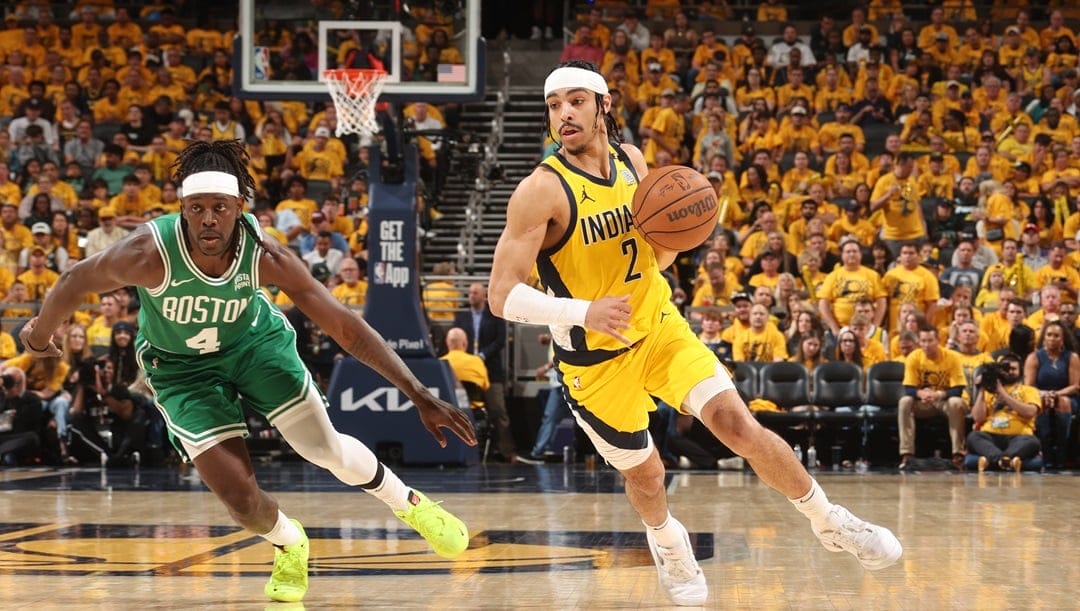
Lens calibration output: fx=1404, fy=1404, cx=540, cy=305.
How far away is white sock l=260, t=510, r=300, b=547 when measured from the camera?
18.6 feet

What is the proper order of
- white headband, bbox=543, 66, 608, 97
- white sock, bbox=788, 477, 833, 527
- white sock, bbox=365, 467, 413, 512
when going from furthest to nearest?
white sock, bbox=365, 467, 413, 512 < white headband, bbox=543, 66, 608, 97 < white sock, bbox=788, 477, 833, 527

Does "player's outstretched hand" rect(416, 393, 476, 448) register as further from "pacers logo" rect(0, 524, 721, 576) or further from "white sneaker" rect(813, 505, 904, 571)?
"white sneaker" rect(813, 505, 904, 571)

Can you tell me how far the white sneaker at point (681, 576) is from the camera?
17.4 feet

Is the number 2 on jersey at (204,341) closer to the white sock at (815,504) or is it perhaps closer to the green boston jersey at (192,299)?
the green boston jersey at (192,299)

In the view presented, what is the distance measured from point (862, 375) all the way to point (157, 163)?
9029mm

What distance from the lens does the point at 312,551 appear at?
684 cm

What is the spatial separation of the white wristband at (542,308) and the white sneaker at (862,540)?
1.23 metres

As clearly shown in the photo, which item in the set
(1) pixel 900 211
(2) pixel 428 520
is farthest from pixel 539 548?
(1) pixel 900 211

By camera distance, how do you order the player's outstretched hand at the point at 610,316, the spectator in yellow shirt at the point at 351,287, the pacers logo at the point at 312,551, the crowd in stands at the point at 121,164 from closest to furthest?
the player's outstretched hand at the point at 610,316 → the pacers logo at the point at 312,551 → the crowd in stands at the point at 121,164 → the spectator in yellow shirt at the point at 351,287

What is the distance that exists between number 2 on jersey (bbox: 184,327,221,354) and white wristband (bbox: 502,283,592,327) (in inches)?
48.0

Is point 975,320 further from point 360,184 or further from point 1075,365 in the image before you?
point 360,184

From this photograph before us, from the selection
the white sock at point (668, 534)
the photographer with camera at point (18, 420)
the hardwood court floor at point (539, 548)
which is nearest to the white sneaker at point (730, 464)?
the hardwood court floor at point (539, 548)

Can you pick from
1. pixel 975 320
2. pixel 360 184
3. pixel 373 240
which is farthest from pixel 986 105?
pixel 373 240

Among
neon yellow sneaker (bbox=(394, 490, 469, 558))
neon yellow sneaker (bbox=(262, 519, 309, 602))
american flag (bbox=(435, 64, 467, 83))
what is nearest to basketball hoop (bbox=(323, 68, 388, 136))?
american flag (bbox=(435, 64, 467, 83))
